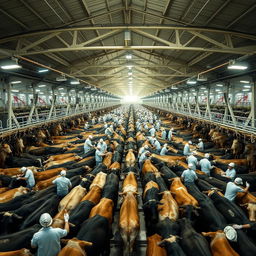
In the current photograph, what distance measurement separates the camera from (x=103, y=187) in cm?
648

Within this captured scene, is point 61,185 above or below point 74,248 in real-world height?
above

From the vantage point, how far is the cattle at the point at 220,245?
11.5ft

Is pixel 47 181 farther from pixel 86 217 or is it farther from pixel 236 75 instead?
pixel 236 75

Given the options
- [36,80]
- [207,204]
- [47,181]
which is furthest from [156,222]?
[36,80]

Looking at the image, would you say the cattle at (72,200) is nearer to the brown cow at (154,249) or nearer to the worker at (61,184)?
the worker at (61,184)

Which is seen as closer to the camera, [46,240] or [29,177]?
[46,240]

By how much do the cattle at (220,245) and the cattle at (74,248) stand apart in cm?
238

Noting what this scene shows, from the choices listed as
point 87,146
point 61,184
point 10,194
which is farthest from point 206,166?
point 10,194

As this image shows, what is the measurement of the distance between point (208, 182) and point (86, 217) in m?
4.48

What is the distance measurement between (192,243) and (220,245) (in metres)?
0.51

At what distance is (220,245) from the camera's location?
3.62m

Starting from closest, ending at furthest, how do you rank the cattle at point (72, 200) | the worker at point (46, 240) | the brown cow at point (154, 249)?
1. the worker at point (46, 240)
2. the brown cow at point (154, 249)
3. the cattle at point (72, 200)

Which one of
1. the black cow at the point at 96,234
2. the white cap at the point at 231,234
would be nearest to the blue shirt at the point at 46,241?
the black cow at the point at 96,234

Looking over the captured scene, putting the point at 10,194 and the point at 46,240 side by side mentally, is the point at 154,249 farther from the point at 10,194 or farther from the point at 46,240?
the point at 10,194
